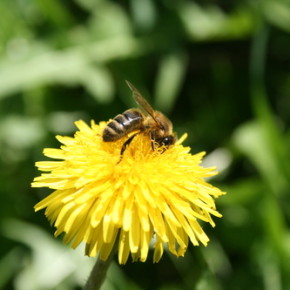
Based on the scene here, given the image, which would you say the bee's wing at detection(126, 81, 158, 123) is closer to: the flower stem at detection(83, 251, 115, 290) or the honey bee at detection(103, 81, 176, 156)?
the honey bee at detection(103, 81, 176, 156)

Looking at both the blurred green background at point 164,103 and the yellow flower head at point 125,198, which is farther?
the blurred green background at point 164,103

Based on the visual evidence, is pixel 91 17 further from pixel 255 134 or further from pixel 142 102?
pixel 142 102

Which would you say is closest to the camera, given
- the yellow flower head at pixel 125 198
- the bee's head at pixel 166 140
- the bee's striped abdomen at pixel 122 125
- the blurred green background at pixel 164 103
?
the yellow flower head at pixel 125 198

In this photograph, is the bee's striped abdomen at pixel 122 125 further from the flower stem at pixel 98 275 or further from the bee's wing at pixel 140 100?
the flower stem at pixel 98 275

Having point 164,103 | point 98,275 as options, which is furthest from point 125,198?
point 164,103

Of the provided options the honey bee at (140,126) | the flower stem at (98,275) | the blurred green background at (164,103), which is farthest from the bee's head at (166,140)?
the blurred green background at (164,103)

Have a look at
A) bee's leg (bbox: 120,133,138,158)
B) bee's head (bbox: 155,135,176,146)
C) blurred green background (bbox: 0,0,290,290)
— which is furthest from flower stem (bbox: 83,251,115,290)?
blurred green background (bbox: 0,0,290,290)

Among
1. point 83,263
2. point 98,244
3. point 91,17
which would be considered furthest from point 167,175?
point 91,17
